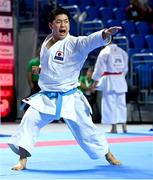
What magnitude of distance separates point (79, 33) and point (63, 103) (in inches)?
399

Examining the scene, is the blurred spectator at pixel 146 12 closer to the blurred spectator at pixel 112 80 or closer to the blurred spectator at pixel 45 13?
the blurred spectator at pixel 45 13

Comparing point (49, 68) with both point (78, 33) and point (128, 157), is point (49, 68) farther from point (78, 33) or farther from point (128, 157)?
point (78, 33)

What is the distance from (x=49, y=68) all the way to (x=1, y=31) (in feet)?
21.7

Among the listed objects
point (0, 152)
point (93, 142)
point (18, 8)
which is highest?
point (18, 8)

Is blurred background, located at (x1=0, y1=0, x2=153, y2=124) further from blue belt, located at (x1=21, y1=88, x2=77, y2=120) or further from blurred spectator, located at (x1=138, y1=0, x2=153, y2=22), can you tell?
blue belt, located at (x1=21, y1=88, x2=77, y2=120)

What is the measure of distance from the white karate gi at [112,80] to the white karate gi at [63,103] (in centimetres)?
460

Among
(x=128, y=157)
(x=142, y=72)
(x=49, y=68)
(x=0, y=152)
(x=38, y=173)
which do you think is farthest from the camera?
(x=142, y=72)

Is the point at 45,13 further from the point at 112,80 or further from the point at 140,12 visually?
the point at 112,80

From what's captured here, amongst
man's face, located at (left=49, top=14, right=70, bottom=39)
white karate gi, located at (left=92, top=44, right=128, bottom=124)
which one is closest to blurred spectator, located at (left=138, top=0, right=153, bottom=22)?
white karate gi, located at (left=92, top=44, right=128, bottom=124)

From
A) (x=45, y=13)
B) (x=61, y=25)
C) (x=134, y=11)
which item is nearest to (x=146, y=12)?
(x=134, y=11)

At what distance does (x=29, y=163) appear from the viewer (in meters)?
5.18

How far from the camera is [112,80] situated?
9.52 metres

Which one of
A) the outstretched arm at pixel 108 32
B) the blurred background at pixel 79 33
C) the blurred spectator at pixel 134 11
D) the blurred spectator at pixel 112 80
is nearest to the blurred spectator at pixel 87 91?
the blurred background at pixel 79 33

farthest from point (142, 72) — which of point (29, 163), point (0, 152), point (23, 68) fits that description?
point (29, 163)
